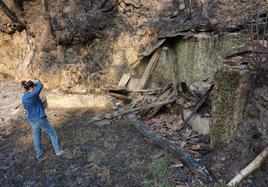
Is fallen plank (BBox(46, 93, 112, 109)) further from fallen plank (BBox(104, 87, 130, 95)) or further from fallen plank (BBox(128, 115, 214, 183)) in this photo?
fallen plank (BBox(128, 115, 214, 183))

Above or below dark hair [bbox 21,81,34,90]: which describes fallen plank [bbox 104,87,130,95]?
below

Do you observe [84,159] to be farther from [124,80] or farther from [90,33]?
[90,33]

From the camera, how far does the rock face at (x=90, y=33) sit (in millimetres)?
10750

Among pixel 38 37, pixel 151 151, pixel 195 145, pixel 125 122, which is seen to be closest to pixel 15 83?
pixel 38 37

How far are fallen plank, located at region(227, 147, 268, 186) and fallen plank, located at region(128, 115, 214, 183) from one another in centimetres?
45

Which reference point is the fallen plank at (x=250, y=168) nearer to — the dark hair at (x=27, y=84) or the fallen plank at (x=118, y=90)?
the dark hair at (x=27, y=84)

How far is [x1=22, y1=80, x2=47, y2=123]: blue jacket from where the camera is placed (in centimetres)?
625

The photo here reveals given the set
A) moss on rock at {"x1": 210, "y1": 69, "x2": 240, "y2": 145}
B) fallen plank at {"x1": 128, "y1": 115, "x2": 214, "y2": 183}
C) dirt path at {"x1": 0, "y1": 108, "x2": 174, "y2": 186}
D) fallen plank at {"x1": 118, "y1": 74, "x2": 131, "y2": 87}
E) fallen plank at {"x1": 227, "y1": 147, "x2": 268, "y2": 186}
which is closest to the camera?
fallen plank at {"x1": 227, "y1": 147, "x2": 268, "y2": 186}

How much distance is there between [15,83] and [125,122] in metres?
7.20

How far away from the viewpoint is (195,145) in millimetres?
6238

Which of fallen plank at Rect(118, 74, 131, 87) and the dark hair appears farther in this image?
fallen plank at Rect(118, 74, 131, 87)

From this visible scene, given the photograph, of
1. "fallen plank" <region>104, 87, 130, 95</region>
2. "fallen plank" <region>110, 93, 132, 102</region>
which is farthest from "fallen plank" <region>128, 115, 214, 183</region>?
"fallen plank" <region>104, 87, 130, 95</region>

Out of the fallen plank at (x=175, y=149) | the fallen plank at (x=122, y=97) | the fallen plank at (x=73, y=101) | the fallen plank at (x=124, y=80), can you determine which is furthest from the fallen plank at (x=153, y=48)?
the fallen plank at (x=175, y=149)

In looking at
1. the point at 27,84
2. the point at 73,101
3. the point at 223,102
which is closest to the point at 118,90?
the point at 73,101
